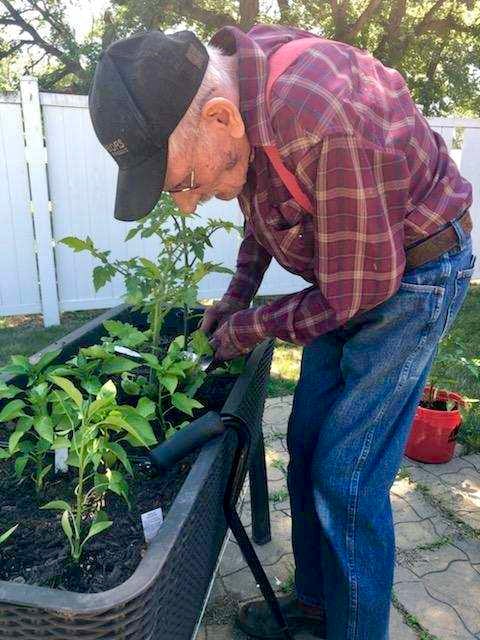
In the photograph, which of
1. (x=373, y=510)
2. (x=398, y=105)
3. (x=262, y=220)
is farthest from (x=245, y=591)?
(x=398, y=105)

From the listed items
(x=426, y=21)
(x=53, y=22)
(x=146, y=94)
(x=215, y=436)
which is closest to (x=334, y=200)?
(x=146, y=94)

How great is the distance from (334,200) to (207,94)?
0.34m

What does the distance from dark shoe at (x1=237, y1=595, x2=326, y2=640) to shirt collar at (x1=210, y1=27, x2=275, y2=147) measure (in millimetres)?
1485

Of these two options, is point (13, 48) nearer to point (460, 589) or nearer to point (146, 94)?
point (146, 94)

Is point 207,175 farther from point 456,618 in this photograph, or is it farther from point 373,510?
point 456,618

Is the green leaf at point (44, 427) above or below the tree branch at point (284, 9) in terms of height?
below

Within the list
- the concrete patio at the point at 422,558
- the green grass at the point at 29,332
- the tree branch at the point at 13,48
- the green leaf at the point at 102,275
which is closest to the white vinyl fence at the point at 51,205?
the green grass at the point at 29,332

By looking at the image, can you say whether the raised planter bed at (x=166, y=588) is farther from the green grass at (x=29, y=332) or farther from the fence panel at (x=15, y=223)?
the fence panel at (x=15, y=223)

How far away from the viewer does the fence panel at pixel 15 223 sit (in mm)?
4605

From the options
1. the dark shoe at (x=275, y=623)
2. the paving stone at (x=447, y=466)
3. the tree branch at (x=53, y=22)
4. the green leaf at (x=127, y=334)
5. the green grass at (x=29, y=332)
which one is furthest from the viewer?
the tree branch at (x=53, y=22)

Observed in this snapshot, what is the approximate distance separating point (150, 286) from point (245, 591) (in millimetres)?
1156

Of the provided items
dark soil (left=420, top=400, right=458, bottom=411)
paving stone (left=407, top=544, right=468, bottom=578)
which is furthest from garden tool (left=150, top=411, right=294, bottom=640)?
dark soil (left=420, top=400, right=458, bottom=411)

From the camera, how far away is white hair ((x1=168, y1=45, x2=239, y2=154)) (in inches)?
42.8

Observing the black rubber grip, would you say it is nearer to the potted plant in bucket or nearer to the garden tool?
the garden tool
